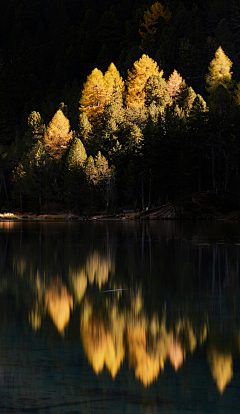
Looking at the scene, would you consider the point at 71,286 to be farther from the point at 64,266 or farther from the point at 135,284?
the point at 64,266

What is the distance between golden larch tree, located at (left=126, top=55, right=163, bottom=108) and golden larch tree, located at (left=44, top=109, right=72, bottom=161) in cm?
1288

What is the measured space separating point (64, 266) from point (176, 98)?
269 feet

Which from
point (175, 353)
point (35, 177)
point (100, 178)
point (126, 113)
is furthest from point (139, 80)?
point (175, 353)

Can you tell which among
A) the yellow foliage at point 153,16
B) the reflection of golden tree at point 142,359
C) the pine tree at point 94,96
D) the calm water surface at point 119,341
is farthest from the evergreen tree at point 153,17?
the reflection of golden tree at point 142,359

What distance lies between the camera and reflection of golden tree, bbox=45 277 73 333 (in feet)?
25.3

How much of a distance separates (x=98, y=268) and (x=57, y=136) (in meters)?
76.4

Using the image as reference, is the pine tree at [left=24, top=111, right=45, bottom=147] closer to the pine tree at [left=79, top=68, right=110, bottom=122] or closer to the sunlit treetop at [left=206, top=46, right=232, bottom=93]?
the pine tree at [left=79, top=68, right=110, bottom=122]

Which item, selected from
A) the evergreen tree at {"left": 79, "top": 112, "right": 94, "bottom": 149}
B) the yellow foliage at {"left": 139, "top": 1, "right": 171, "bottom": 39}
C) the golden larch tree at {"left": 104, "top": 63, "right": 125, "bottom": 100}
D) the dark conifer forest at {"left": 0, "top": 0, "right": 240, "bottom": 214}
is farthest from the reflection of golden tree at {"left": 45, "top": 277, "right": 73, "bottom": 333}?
the yellow foliage at {"left": 139, "top": 1, "right": 171, "bottom": 39}

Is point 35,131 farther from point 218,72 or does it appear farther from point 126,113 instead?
point 218,72

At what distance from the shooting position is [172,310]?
852cm

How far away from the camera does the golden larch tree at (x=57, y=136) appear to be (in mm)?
88312

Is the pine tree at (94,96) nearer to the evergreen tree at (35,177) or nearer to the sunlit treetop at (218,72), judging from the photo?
the evergreen tree at (35,177)

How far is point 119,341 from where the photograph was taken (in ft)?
21.3

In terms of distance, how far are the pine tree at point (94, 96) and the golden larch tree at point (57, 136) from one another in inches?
366
